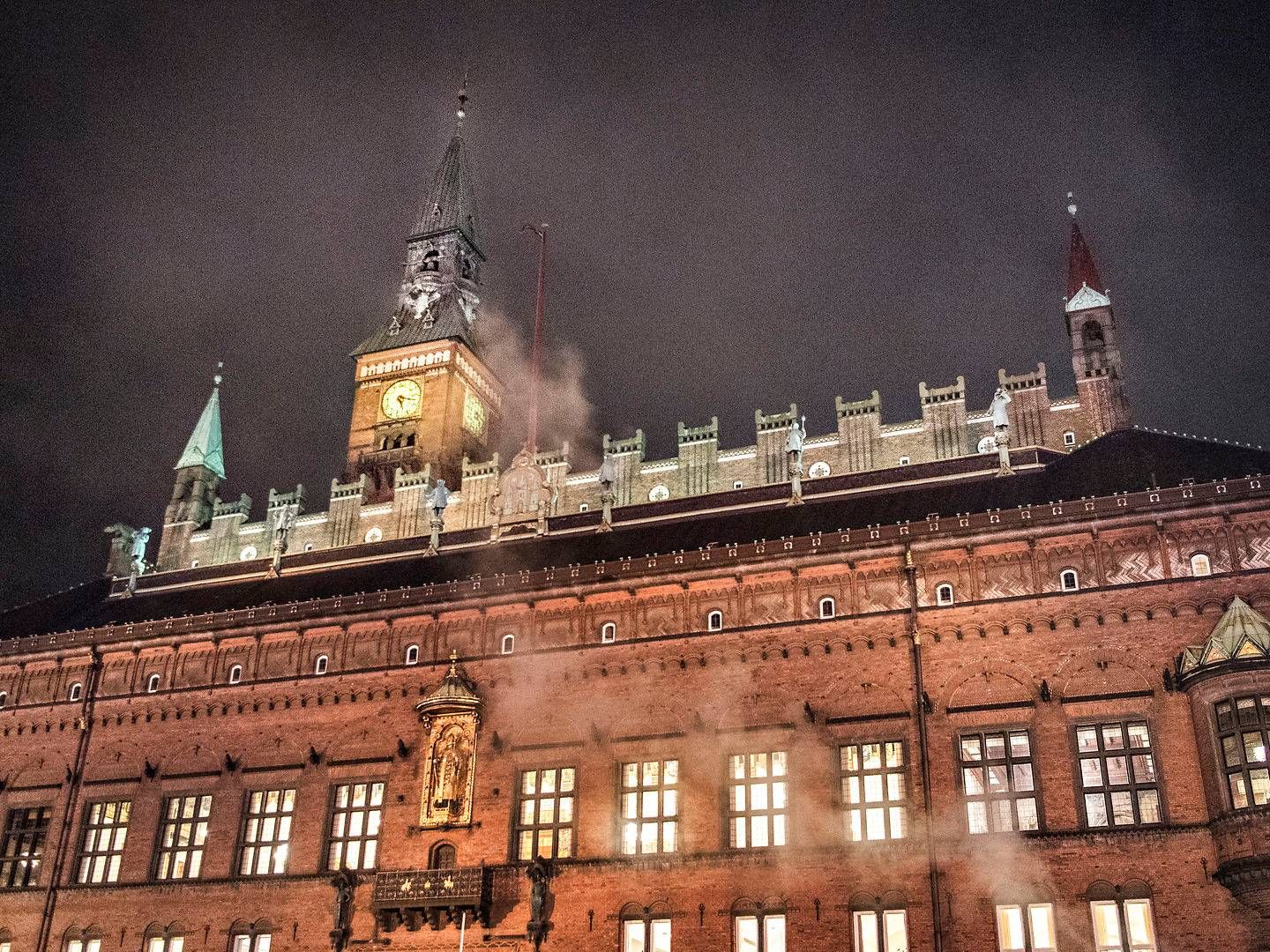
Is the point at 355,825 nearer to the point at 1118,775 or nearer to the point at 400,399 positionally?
the point at 1118,775

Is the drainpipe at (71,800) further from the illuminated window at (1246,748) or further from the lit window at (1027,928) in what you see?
the illuminated window at (1246,748)

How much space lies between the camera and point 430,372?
7962cm

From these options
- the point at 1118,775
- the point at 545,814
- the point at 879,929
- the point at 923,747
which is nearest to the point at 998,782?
the point at 923,747

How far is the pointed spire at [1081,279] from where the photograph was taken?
5897 cm

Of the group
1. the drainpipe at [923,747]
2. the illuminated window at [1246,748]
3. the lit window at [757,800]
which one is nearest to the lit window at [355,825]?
the lit window at [757,800]

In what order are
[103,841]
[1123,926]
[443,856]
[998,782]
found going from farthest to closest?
[103,841], [443,856], [998,782], [1123,926]

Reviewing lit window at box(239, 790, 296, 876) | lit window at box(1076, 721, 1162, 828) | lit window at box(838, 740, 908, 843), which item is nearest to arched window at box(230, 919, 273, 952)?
lit window at box(239, 790, 296, 876)

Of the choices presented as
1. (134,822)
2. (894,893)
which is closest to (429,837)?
(134,822)

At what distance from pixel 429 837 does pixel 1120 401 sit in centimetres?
3504

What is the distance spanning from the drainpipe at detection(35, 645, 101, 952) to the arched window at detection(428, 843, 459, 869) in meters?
16.4

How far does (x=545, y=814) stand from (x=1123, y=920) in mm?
18235

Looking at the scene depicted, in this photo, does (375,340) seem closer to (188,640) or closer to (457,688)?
(188,640)

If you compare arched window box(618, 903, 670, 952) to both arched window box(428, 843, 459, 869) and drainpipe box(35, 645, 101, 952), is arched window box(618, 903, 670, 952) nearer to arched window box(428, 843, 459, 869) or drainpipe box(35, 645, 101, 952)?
arched window box(428, 843, 459, 869)

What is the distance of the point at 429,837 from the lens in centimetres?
4378
